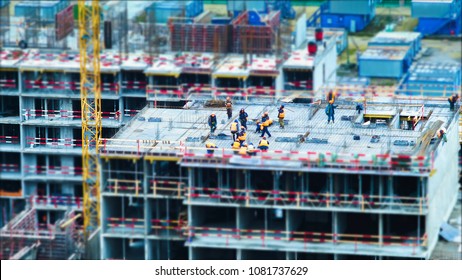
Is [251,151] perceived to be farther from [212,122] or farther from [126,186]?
[126,186]

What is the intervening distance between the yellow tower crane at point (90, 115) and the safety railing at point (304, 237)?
22.8 m

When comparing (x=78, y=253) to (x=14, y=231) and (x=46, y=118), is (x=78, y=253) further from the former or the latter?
(x=46, y=118)

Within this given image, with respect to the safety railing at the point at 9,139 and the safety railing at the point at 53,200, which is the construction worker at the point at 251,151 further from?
the safety railing at the point at 53,200

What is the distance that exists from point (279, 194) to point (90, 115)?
3628 cm

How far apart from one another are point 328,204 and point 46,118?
48.5 meters

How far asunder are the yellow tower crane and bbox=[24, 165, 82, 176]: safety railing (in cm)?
860

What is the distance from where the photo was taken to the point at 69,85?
181875mm

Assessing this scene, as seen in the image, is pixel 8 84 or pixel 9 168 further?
pixel 8 84

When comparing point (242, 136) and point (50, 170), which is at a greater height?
point (242, 136)

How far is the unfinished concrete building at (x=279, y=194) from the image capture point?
128625 mm

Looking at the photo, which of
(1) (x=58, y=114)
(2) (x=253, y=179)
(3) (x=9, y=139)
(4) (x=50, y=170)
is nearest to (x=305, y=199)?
(2) (x=253, y=179)

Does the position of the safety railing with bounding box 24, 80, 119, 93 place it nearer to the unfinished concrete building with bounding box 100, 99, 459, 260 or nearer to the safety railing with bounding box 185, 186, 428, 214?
the unfinished concrete building with bounding box 100, 99, 459, 260

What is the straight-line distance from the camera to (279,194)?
5118 inches
